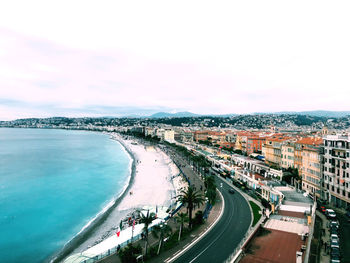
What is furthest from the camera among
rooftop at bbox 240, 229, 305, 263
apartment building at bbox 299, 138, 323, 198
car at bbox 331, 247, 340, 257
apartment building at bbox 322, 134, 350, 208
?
apartment building at bbox 299, 138, 323, 198

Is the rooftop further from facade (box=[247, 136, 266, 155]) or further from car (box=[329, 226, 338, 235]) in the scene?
facade (box=[247, 136, 266, 155])

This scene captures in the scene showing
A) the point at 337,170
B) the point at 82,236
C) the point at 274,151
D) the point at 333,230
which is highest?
the point at 337,170

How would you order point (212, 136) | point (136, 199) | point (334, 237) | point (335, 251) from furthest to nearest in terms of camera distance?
1. point (212, 136)
2. point (136, 199)
3. point (334, 237)
4. point (335, 251)

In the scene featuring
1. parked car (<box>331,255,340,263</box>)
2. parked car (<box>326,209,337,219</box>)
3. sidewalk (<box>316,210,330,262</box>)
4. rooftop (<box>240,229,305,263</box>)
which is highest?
rooftop (<box>240,229,305,263</box>)

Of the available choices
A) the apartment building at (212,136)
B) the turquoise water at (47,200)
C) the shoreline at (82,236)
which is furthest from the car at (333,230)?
the apartment building at (212,136)

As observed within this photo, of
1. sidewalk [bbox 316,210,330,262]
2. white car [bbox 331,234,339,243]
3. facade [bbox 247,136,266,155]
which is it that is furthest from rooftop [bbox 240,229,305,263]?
facade [bbox 247,136,266,155]

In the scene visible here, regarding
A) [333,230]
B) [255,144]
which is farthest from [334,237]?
[255,144]

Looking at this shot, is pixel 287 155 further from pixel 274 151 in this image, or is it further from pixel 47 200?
pixel 47 200
